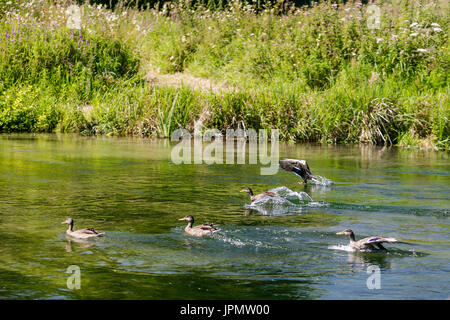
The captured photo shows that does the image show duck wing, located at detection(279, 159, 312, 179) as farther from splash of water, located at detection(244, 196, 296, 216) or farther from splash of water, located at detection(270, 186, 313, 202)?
splash of water, located at detection(244, 196, 296, 216)

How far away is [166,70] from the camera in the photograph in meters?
24.6

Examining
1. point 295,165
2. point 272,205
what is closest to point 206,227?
point 272,205

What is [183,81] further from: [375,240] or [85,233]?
[375,240]

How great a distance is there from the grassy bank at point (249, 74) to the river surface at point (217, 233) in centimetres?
297

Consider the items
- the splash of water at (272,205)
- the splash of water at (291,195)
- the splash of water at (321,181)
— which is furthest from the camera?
the splash of water at (321,181)

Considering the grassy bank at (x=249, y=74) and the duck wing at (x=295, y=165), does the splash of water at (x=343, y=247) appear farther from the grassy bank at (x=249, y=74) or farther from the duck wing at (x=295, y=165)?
the grassy bank at (x=249, y=74)

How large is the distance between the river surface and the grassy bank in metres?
2.97

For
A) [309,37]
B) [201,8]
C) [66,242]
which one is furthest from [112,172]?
[201,8]

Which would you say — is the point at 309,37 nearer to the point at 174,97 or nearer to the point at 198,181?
the point at 174,97

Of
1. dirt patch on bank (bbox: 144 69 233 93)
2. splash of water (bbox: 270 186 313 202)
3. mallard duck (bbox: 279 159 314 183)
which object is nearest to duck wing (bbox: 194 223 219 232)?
splash of water (bbox: 270 186 313 202)

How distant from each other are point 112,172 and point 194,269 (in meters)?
6.76

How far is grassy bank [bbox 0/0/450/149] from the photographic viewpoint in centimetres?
1919

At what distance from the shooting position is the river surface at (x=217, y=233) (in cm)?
718

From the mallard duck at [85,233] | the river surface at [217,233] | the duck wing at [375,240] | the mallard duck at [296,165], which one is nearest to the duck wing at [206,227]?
the river surface at [217,233]
